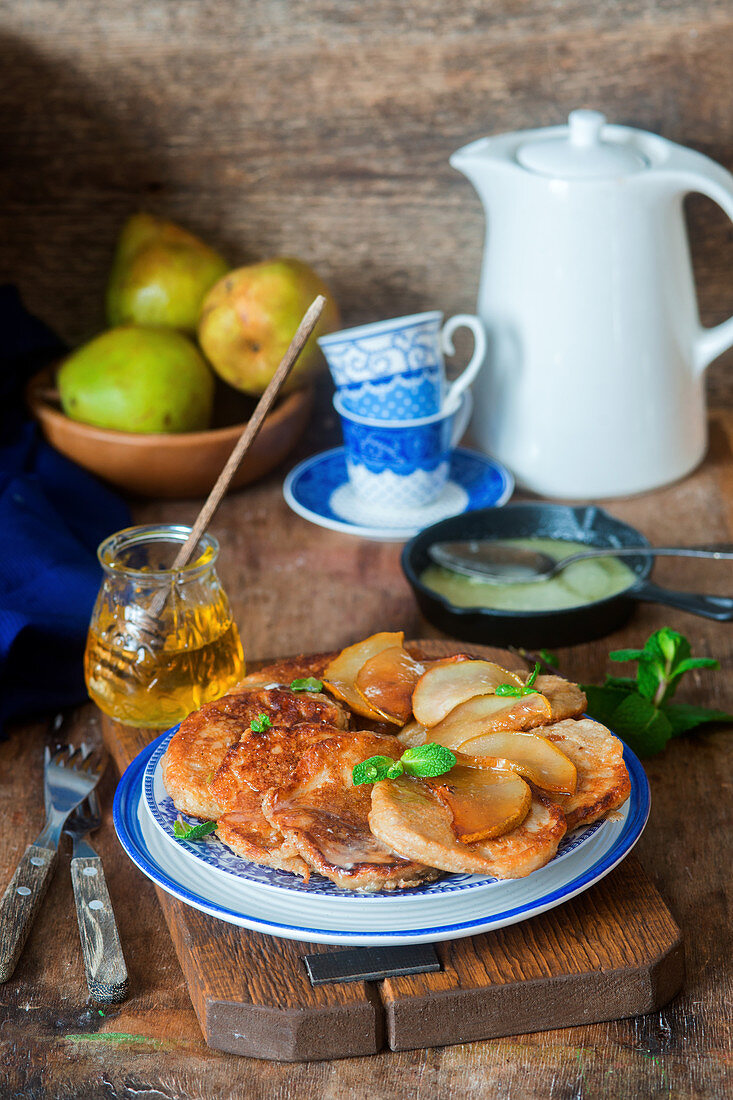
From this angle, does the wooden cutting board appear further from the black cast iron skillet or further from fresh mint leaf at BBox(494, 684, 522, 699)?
the black cast iron skillet

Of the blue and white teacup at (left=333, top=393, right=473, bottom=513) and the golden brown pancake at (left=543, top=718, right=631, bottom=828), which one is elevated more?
the golden brown pancake at (left=543, top=718, right=631, bottom=828)

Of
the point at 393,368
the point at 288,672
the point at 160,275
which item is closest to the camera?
the point at 288,672

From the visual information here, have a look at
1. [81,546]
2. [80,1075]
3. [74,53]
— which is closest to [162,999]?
[80,1075]

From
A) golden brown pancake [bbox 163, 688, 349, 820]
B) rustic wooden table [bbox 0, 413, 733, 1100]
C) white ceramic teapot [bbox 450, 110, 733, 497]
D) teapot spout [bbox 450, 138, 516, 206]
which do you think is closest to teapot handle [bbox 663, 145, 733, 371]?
white ceramic teapot [bbox 450, 110, 733, 497]

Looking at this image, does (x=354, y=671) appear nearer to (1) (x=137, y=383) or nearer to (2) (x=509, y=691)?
(2) (x=509, y=691)

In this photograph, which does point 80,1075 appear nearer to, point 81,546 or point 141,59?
point 81,546

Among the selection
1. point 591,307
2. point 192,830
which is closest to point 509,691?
point 192,830
